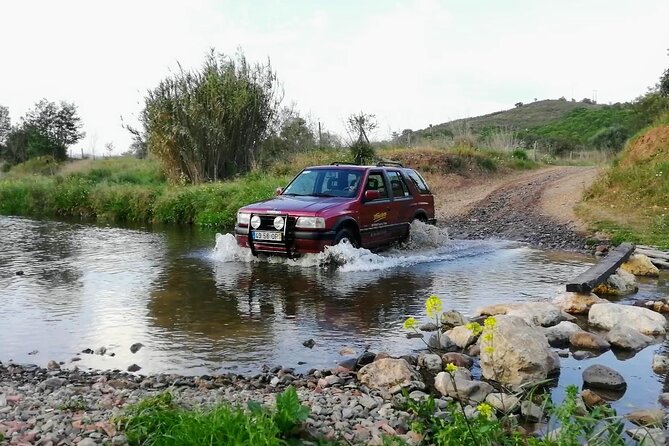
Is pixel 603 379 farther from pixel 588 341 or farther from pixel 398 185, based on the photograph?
pixel 398 185

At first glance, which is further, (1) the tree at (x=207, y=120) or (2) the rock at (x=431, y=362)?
(1) the tree at (x=207, y=120)

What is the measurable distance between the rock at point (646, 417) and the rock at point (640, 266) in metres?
6.68

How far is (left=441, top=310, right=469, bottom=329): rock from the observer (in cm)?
715

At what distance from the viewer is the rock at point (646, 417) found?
443 cm

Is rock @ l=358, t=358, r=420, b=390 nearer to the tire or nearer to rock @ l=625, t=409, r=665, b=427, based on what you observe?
rock @ l=625, t=409, r=665, b=427

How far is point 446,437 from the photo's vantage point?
3715mm

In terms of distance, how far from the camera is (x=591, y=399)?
4.85m

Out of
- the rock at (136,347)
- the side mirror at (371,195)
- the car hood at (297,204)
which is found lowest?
the rock at (136,347)

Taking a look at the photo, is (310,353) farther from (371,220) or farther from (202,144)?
(202,144)

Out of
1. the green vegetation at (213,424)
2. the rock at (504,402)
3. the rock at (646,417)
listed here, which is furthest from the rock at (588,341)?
the green vegetation at (213,424)

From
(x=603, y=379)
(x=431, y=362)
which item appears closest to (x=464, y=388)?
(x=431, y=362)

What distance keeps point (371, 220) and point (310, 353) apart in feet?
17.9

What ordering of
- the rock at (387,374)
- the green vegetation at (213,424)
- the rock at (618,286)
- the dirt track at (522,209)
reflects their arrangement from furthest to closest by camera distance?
the dirt track at (522,209)
the rock at (618,286)
the rock at (387,374)
the green vegetation at (213,424)

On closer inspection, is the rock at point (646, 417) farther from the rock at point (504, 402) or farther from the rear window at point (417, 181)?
the rear window at point (417, 181)
